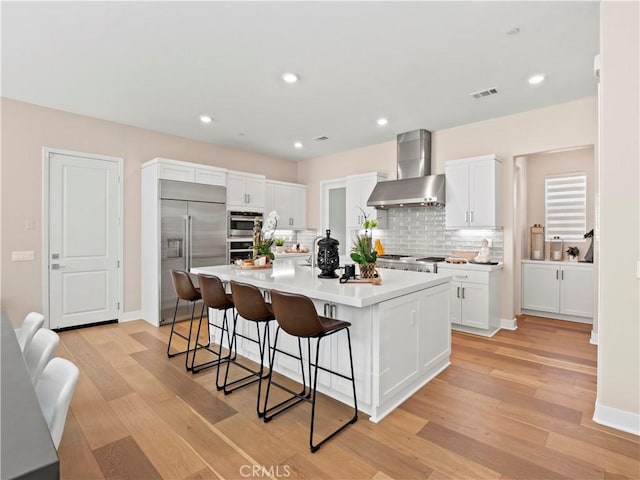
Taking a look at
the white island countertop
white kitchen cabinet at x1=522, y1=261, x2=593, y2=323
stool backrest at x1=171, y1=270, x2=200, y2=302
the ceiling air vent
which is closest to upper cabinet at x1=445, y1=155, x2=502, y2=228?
the ceiling air vent

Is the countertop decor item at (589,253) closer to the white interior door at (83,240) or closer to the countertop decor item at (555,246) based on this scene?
the countertop decor item at (555,246)

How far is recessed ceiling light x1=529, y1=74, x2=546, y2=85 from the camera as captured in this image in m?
3.49

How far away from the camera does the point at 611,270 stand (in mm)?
2258

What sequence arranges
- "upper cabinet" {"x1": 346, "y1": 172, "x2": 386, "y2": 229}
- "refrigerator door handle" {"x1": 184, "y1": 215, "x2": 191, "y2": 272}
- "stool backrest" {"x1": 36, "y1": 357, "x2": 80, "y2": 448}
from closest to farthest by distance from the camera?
"stool backrest" {"x1": 36, "y1": 357, "x2": 80, "y2": 448}
"refrigerator door handle" {"x1": 184, "y1": 215, "x2": 191, "y2": 272}
"upper cabinet" {"x1": 346, "y1": 172, "x2": 386, "y2": 229}

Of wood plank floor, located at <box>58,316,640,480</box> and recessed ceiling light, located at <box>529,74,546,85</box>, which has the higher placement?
recessed ceiling light, located at <box>529,74,546,85</box>

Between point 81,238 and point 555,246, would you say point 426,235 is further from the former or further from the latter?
point 81,238

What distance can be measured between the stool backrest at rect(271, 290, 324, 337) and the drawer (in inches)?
116

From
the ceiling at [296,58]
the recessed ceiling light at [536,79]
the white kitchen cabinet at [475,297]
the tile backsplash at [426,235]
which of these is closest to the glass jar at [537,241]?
the tile backsplash at [426,235]

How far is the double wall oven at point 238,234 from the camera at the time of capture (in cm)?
564

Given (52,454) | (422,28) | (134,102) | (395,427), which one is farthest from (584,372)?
(134,102)

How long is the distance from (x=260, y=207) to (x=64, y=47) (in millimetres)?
3645

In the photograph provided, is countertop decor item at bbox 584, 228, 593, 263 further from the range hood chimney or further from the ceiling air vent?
the ceiling air vent

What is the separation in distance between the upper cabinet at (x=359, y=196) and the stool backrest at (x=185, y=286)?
11.4ft

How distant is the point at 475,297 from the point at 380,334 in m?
2.66
